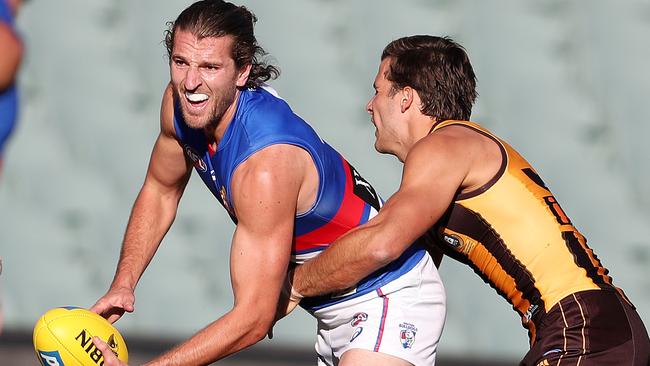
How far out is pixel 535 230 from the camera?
4.69 meters

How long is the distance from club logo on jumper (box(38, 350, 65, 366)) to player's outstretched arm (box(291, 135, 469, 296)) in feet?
4.02

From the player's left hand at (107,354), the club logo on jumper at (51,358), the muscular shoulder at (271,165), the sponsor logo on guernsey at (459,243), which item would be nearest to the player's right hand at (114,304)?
the club logo on jumper at (51,358)

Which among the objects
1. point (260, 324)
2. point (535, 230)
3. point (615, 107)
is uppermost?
point (615, 107)

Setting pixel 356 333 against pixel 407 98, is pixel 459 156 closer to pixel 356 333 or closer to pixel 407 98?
pixel 407 98

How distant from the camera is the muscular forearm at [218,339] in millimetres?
4652

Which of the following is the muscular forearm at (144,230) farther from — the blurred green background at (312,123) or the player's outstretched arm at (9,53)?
the blurred green background at (312,123)

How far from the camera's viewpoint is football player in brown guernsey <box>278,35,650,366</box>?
458 cm

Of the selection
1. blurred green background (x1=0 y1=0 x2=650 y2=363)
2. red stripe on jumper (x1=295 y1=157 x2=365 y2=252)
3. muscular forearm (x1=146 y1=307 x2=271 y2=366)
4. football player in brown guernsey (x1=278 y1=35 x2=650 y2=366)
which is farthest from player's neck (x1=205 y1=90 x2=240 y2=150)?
blurred green background (x1=0 y1=0 x2=650 y2=363)

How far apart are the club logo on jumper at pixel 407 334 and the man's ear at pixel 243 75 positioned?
4.00 feet

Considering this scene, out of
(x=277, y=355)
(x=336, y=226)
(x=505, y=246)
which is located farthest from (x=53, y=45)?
(x=505, y=246)

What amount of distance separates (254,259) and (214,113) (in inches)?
26.3

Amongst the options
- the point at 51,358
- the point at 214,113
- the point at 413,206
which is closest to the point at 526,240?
the point at 413,206

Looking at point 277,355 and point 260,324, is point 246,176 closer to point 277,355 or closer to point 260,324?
point 260,324

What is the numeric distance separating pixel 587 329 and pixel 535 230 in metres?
0.43
